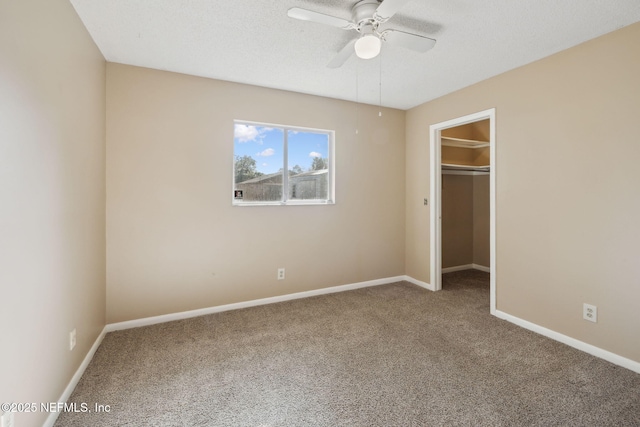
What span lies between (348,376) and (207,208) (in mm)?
2109

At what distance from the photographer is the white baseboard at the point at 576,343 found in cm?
215

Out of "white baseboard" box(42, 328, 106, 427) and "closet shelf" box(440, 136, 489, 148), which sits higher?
"closet shelf" box(440, 136, 489, 148)

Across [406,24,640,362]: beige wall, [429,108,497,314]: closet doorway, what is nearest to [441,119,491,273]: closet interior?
[429,108,497,314]: closet doorway

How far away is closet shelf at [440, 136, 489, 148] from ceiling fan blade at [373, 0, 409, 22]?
112 inches

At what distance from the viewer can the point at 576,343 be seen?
244 cm

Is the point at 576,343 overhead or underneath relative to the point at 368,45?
underneath

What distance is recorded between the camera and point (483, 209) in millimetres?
4902

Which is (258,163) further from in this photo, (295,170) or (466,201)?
(466,201)

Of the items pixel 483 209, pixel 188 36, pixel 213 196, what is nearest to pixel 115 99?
pixel 188 36

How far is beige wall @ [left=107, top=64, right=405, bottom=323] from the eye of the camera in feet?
9.10

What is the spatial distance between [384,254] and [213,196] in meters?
2.44

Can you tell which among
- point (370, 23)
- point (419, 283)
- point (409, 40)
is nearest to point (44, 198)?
point (370, 23)

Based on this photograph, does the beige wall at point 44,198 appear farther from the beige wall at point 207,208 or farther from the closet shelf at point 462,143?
the closet shelf at point 462,143

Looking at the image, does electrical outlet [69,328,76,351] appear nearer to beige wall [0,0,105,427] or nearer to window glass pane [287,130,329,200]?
beige wall [0,0,105,427]
